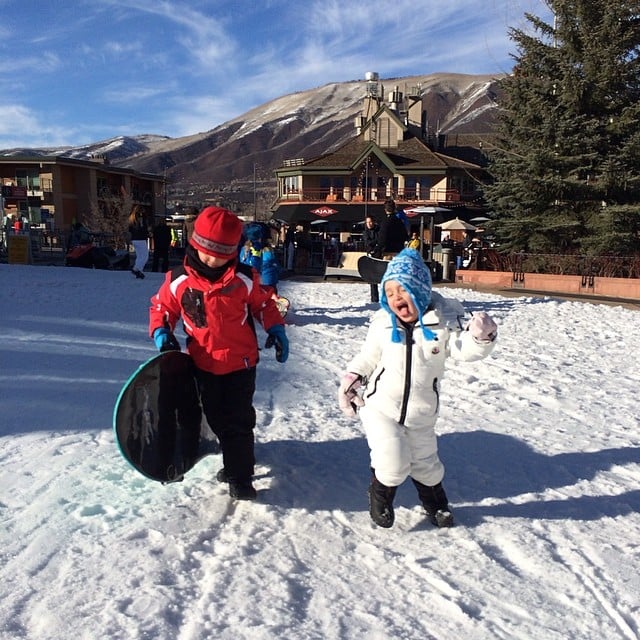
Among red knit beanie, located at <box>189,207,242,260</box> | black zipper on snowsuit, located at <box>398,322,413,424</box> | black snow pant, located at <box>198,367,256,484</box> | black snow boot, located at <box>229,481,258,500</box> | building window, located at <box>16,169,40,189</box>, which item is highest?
building window, located at <box>16,169,40,189</box>

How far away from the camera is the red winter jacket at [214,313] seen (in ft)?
10.1

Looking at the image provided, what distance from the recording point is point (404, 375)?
9.16 feet

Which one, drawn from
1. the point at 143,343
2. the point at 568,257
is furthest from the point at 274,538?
the point at 568,257

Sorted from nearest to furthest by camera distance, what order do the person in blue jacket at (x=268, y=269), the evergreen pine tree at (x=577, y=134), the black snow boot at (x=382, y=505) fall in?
the black snow boot at (x=382, y=505)
the person in blue jacket at (x=268, y=269)
the evergreen pine tree at (x=577, y=134)

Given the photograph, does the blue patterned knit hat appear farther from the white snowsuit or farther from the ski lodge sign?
the ski lodge sign

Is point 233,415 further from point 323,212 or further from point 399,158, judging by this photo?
point 399,158

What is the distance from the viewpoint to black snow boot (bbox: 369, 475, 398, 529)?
287 centimetres

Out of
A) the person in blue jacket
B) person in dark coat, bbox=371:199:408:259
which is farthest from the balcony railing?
the person in blue jacket

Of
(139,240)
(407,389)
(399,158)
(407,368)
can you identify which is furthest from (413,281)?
(399,158)

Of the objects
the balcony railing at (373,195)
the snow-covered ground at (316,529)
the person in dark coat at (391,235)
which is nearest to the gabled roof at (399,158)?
the balcony railing at (373,195)

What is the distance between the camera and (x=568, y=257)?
1537cm

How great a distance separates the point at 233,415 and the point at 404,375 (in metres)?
0.98

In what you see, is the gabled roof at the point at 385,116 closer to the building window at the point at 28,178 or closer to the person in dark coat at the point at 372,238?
the building window at the point at 28,178

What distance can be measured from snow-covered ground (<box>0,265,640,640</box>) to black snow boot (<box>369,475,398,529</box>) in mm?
60
